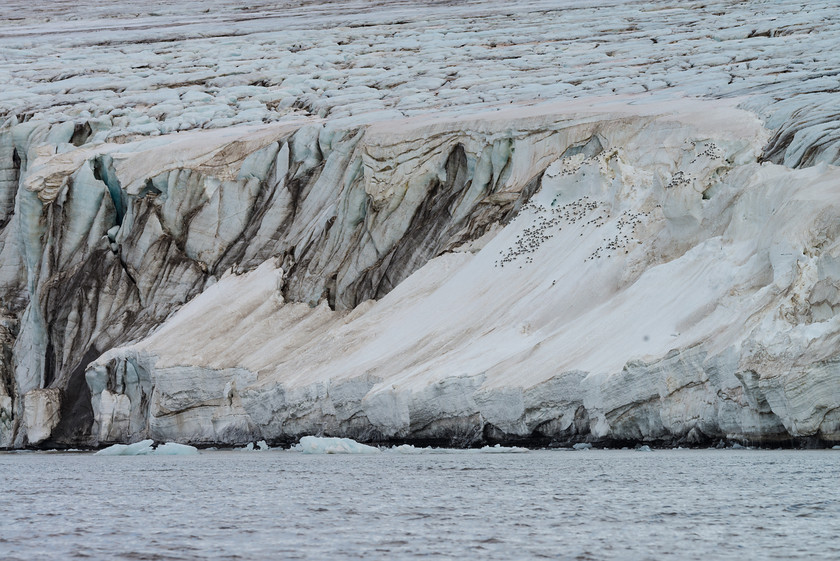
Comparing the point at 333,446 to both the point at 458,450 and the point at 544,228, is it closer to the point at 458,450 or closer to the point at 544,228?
the point at 458,450

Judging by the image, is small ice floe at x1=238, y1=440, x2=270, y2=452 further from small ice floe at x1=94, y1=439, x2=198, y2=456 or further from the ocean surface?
the ocean surface

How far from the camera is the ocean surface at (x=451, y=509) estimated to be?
18406 millimetres

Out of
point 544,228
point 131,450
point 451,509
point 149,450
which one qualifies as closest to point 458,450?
point 544,228

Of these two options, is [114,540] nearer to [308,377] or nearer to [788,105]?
[308,377]

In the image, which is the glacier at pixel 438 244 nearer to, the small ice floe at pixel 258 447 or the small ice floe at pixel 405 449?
the small ice floe at pixel 258 447

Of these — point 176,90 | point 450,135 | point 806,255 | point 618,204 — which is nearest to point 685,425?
point 806,255

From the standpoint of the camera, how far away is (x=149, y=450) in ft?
153

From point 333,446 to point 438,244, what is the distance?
43.1ft

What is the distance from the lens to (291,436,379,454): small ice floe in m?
40.7

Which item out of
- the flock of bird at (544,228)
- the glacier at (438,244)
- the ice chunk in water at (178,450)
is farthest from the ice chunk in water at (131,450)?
the flock of bird at (544,228)

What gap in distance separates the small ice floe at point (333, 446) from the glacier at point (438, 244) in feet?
4.78

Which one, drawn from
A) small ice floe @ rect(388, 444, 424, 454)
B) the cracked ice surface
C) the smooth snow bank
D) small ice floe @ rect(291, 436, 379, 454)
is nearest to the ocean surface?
the smooth snow bank

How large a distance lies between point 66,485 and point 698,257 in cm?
1841

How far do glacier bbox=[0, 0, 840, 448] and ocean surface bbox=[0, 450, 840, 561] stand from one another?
3.38 metres
